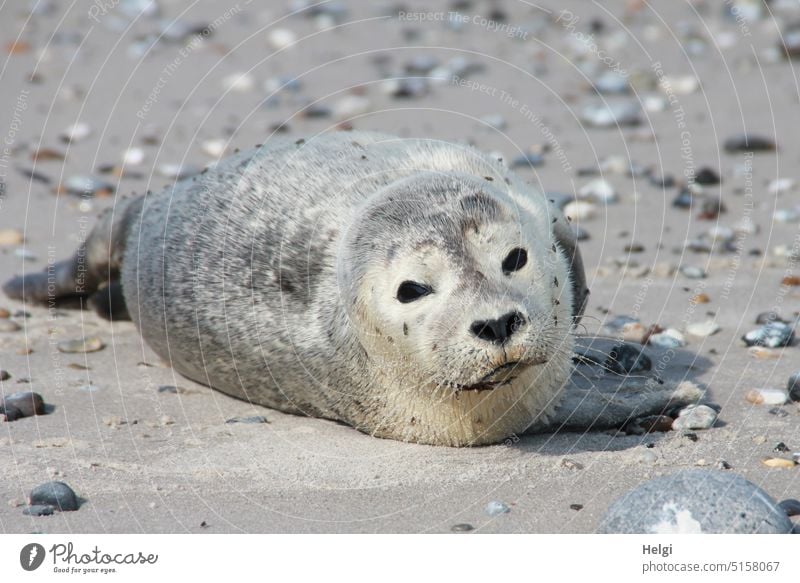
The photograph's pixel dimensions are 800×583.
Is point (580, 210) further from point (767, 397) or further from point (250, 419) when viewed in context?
point (250, 419)

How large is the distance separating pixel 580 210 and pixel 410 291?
12.5 ft

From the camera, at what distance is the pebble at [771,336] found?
6.30 meters

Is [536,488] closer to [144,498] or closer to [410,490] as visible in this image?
[410,490]

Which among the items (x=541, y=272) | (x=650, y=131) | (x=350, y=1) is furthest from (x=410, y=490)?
(x=350, y=1)

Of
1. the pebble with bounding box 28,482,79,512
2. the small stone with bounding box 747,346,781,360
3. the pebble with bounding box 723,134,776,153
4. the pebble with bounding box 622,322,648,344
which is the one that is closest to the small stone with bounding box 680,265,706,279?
the pebble with bounding box 622,322,648,344

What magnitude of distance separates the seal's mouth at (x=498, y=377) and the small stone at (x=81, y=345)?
111 inches

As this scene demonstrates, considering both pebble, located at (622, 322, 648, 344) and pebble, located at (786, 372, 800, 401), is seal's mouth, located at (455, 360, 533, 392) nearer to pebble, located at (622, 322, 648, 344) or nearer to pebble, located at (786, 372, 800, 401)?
pebble, located at (786, 372, 800, 401)

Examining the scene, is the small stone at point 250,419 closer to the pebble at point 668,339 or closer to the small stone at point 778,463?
the pebble at point 668,339

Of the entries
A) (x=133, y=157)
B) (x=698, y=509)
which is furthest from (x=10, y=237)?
(x=698, y=509)

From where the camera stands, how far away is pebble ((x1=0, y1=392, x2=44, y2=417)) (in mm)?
5797

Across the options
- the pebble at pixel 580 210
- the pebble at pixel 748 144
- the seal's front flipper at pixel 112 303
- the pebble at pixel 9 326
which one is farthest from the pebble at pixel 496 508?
the pebble at pixel 748 144

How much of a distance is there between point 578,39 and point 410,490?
8236 millimetres

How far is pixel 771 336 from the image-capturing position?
634cm

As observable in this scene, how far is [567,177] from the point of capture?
30.3 feet
